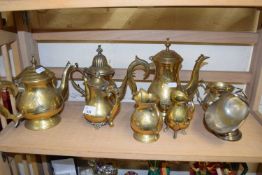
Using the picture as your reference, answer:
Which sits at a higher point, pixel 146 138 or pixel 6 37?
pixel 6 37

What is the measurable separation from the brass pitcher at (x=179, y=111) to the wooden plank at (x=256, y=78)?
0.32 meters

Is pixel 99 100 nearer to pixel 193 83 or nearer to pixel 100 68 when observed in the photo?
pixel 100 68

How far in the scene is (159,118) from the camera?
30.8 inches

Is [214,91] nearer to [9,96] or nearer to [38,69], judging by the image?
[38,69]

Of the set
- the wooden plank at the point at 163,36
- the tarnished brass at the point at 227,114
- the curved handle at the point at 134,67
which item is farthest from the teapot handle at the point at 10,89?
the tarnished brass at the point at 227,114

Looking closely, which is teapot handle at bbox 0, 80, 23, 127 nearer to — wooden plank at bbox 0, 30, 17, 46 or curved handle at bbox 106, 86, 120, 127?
wooden plank at bbox 0, 30, 17, 46

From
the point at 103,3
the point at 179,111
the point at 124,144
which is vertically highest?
the point at 103,3

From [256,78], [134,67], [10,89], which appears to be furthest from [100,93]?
[256,78]

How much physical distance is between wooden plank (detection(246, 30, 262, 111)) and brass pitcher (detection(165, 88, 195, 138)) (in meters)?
0.32

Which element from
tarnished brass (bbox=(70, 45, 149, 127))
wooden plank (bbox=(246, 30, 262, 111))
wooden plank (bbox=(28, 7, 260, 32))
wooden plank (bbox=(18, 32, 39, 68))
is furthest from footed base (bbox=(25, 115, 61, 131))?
wooden plank (bbox=(246, 30, 262, 111))

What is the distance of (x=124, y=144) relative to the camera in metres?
0.79

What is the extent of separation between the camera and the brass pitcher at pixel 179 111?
2.60 feet

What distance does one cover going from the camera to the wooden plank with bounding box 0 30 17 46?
0.85 meters

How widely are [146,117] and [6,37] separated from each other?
570mm
